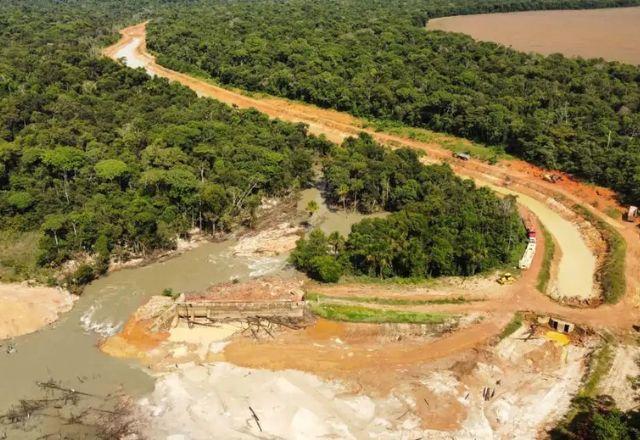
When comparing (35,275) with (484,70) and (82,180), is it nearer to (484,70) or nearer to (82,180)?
(82,180)

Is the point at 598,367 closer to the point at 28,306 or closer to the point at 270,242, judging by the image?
the point at 270,242

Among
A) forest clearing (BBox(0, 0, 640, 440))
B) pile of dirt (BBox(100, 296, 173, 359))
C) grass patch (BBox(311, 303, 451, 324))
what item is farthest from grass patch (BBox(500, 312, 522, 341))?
pile of dirt (BBox(100, 296, 173, 359))

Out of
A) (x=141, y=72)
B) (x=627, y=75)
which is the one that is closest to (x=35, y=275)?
(x=141, y=72)

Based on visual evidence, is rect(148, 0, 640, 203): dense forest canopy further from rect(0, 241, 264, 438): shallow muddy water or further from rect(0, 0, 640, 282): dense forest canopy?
rect(0, 241, 264, 438): shallow muddy water

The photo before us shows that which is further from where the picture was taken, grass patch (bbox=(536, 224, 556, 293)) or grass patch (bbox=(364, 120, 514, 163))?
grass patch (bbox=(364, 120, 514, 163))

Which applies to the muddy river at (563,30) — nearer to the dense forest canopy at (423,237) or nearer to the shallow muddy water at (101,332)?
the dense forest canopy at (423,237)

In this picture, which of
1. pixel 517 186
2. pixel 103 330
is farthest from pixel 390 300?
pixel 517 186

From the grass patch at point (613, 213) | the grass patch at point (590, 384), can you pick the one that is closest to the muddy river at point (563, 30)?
the grass patch at point (613, 213)
